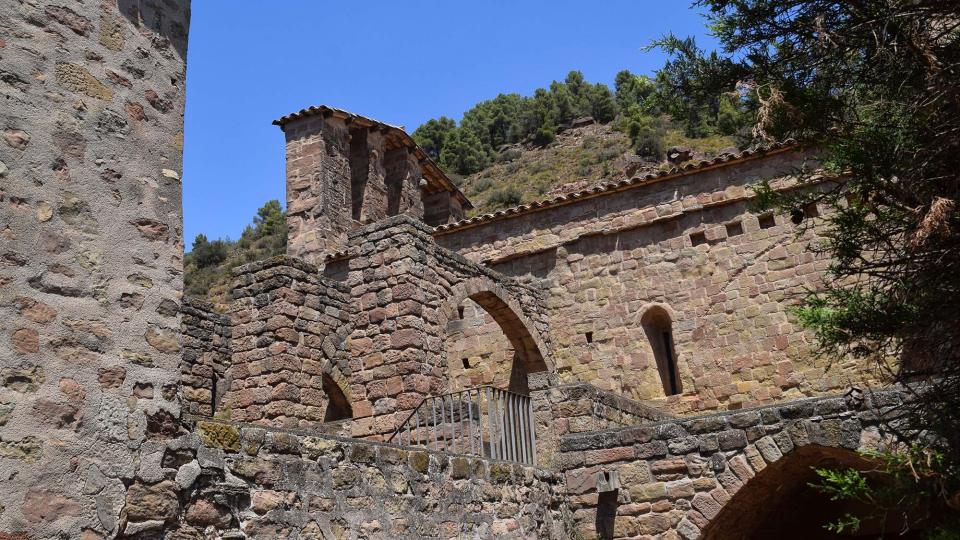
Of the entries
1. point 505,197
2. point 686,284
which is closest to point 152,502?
point 686,284

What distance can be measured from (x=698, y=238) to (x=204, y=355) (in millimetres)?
7697

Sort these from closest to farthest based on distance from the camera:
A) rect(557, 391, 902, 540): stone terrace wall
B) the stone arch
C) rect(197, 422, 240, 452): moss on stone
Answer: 1. rect(197, 422, 240, 452): moss on stone
2. rect(557, 391, 902, 540): stone terrace wall
3. the stone arch

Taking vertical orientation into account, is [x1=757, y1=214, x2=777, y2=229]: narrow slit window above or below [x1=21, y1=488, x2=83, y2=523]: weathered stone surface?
above

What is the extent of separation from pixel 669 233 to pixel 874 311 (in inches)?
351

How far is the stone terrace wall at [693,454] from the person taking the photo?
823 centimetres

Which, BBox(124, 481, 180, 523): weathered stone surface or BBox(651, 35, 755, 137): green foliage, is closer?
BBox(124, 481, 180, 523): weathered stone surface

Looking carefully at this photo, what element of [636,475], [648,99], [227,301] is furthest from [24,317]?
[227,301]

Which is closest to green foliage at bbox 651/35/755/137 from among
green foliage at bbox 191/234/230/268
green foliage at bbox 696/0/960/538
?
green foliage at bbox 696/0/960/538

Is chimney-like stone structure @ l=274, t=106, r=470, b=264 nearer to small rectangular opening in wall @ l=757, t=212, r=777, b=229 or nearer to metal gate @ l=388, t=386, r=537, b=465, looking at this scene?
small rectangular opening in wall @ l=757, t=212, r=777, b=229

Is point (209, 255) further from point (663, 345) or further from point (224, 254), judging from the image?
point (663, 345)

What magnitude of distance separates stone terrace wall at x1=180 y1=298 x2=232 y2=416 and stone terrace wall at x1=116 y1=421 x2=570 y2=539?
6.09 metres

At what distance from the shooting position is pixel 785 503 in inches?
400

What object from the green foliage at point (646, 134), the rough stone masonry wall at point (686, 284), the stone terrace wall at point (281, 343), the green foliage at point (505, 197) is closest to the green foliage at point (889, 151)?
the stone terrace wall at point (281, 343)

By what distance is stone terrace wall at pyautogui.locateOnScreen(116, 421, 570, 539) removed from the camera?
467 centimetres
